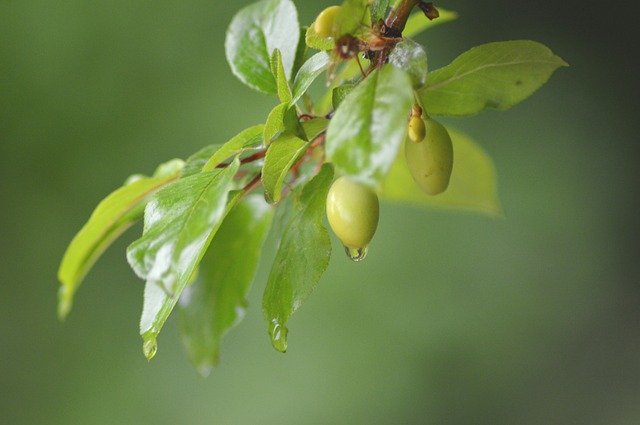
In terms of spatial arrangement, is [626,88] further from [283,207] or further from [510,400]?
[283,207]

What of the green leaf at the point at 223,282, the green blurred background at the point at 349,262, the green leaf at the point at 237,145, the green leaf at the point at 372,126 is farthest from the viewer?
the green blurred background at the point at 349,262

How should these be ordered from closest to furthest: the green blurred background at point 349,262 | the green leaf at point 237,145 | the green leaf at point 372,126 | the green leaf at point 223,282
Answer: the green leaf at point 372,126 < the green leaf at point 237,145 < the green leaf at point 223,282 < the green blurred background at point 349,262

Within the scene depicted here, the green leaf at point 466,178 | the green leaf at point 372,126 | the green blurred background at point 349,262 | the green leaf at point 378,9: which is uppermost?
the green leaf at point 372,126

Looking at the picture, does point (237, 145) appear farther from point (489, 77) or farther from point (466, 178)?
point (466, 178)

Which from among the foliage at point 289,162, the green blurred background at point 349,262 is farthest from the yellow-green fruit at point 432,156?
the green blurred background at point 349,262

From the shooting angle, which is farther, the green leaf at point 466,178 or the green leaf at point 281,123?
the green leaf at point 466,178

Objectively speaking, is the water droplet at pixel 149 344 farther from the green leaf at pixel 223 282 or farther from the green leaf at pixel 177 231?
the green leaf at pixel 223 282

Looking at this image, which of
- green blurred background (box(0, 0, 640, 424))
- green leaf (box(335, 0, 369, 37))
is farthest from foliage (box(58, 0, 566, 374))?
green blurred background (box(0, 0, 640, 424))
